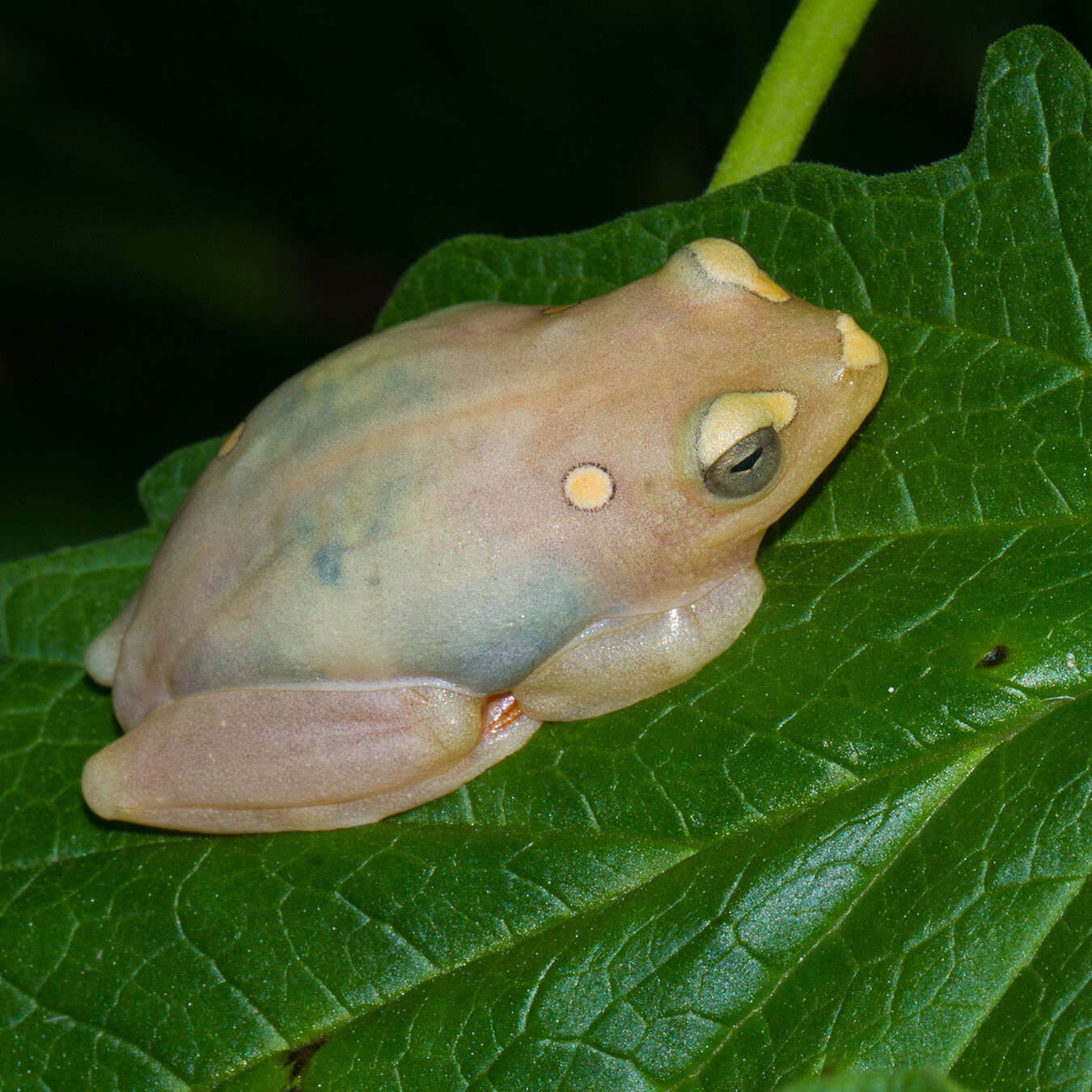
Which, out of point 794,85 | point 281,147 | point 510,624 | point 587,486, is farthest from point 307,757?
point 281,147

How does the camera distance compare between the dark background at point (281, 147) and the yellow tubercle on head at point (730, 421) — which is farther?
the dark background at point (281, 147)

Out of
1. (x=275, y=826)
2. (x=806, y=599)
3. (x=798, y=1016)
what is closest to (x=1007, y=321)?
(x=806, y=599)

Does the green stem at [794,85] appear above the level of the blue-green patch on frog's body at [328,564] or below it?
above

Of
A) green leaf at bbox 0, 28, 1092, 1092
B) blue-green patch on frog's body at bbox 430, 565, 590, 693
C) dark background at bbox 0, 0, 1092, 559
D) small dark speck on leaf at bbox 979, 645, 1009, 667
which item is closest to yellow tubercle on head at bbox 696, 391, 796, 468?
green leaf at bbox 0, 28, 1092, 1092

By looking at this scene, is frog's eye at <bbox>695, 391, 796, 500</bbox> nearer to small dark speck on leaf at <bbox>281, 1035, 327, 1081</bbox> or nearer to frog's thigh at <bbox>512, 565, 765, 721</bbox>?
frog's thigh at <bbox>512, 565, 765, 721</bbox>

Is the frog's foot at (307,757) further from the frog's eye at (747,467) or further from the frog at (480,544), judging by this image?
the frog's eye at (747,467)

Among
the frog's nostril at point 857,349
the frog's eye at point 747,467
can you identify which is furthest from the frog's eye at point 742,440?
the frog's nostril at point 857,349

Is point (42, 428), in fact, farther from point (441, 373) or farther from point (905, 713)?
point (905, 713)

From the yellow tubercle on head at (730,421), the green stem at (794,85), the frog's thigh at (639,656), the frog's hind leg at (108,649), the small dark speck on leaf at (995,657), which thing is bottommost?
the frog's hind leg at (108,649)

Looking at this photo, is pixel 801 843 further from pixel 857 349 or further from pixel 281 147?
pixel 281 147
